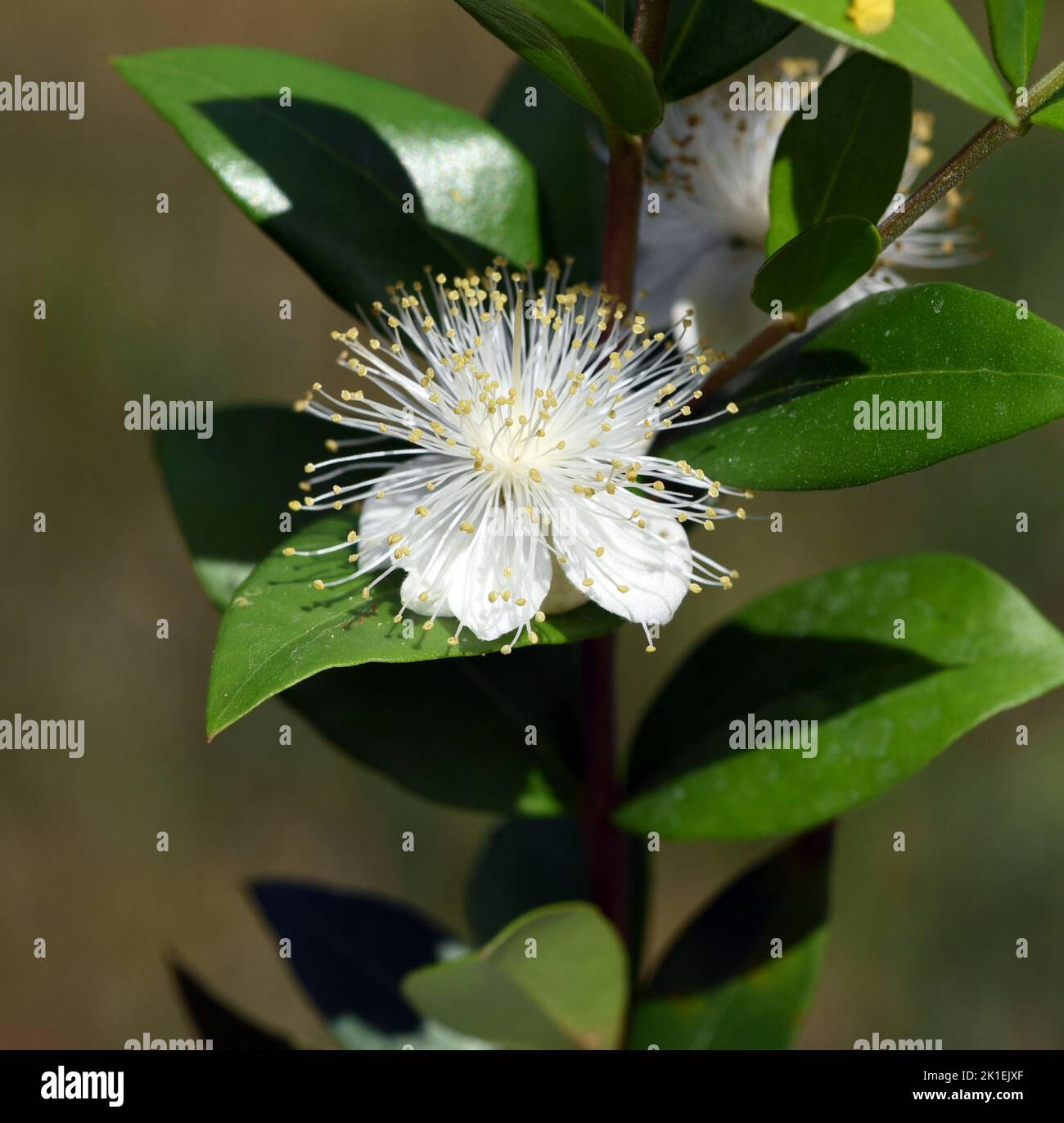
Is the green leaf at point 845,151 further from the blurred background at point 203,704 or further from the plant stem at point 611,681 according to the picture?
the blurred background at point 203,704

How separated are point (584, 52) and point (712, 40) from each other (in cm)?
18

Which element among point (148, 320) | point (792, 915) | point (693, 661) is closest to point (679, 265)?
point (693, 661)

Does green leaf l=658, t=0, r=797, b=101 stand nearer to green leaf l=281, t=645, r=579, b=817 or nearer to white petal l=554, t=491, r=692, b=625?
white petal l=554, t=491, r=692, b=625

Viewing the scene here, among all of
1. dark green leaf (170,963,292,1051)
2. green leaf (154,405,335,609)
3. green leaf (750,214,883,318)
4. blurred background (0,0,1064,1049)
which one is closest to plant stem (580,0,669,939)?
green leaf (750,214,883,318)

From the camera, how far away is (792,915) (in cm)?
156

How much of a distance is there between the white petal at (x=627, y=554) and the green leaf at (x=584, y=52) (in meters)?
0.32

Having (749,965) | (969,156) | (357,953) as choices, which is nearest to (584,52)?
(969,156)

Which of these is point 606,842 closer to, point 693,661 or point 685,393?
point 693,661

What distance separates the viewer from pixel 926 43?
0.79 meters

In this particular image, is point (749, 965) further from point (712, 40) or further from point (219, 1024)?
point (712, 40)

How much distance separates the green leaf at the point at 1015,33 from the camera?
948 mm

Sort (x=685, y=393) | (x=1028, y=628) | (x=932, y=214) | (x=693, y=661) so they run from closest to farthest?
(x=685, y=393)
(x=1028, y=628)
(x=932, y=214)
(x=693, y=661)
